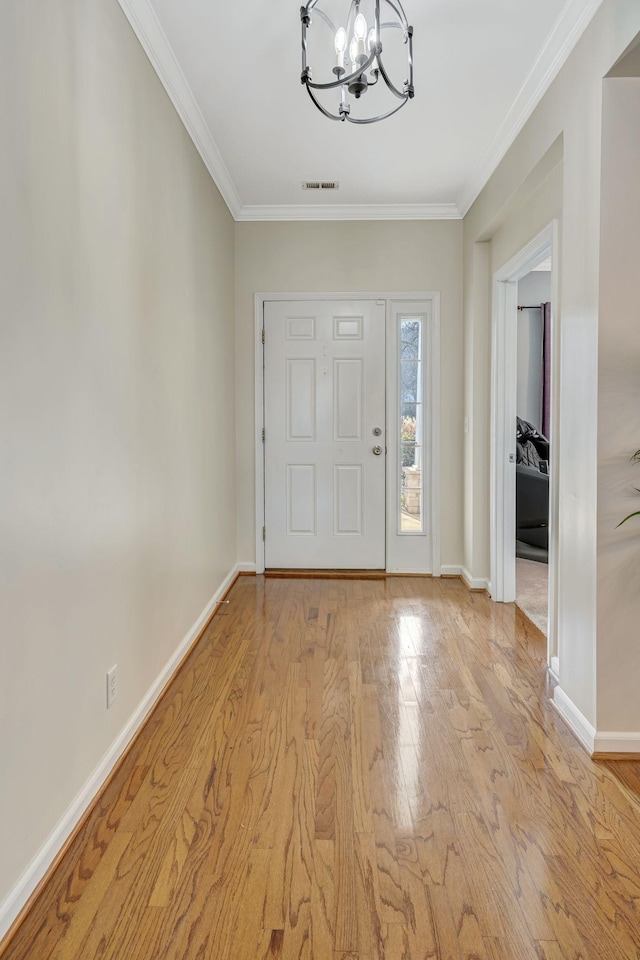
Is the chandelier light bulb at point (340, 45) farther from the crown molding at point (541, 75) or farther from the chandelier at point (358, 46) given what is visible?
the crown molding at point (541, 75)

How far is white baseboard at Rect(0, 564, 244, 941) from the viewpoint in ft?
4.55

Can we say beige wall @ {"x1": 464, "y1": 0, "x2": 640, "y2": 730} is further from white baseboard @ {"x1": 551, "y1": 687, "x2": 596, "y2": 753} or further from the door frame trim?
the door frame trim

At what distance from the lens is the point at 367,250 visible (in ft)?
14.5

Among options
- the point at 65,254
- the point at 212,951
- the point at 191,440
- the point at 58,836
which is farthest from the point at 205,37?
the point at 212,951

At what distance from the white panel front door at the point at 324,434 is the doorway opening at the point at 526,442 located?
0.94 meters

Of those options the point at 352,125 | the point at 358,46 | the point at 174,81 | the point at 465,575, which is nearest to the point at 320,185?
the point at 352,125

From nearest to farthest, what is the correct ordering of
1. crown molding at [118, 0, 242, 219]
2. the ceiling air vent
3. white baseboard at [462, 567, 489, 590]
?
crown molding at [118, 0, 242, 219], the ceiling air vent, white baseboard at [462, 567, 489, 590]

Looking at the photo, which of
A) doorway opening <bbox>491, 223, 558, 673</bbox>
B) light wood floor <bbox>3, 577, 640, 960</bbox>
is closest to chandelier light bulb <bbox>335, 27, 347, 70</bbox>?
doorway opening <bbox>491, 223, 558, 673</bbox>

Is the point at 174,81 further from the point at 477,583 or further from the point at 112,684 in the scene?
the point at 477,583

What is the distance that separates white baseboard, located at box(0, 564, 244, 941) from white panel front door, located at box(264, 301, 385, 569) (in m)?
1.82

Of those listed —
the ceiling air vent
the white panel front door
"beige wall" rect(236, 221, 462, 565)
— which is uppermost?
the ceiling air vent

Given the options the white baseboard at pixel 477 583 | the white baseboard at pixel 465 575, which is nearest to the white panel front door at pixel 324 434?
the white baseboard at pixel 465 575

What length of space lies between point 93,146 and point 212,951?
212 centimetres

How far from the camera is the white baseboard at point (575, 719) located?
2.14 meters
